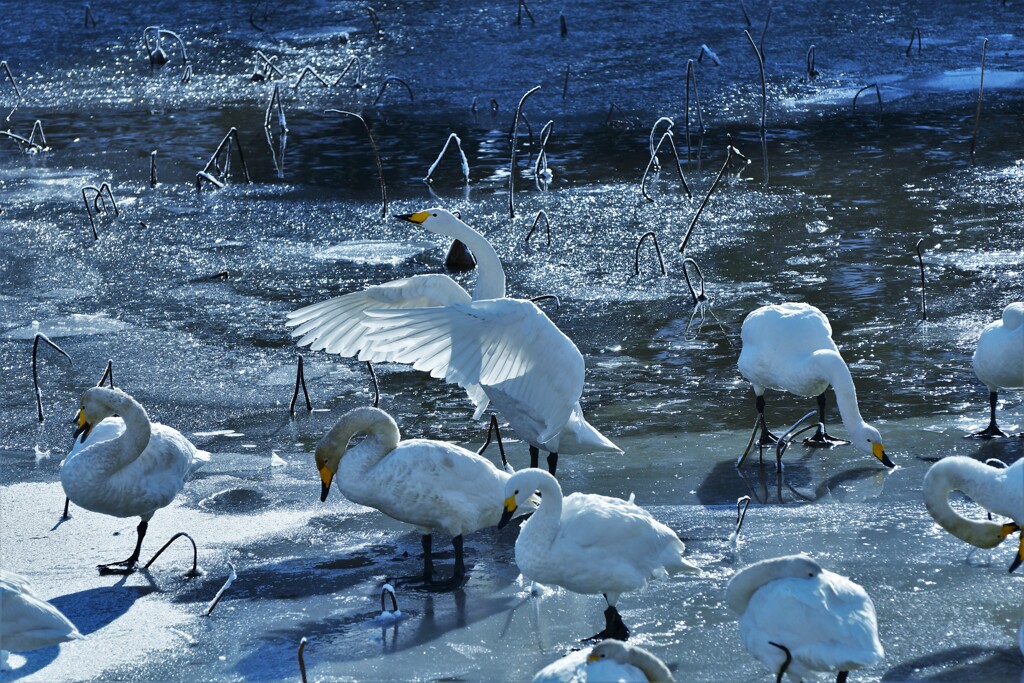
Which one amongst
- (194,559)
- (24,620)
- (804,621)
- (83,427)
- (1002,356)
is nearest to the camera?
(804,621)

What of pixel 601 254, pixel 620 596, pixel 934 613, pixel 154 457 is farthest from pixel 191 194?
pixel 934 613

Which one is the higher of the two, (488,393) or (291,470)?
(488,393)

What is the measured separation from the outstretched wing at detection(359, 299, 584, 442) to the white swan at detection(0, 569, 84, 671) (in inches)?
78.1

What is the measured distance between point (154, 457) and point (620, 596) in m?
2.09

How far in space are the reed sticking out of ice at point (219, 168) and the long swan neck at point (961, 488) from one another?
29.5ft

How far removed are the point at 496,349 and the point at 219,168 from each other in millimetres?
8384

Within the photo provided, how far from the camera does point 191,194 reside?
41.5 feet

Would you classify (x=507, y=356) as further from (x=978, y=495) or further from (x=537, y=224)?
(x=537, y=224)

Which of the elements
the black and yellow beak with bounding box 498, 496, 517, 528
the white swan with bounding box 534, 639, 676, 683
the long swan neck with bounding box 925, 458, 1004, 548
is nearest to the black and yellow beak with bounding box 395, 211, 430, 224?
→ the black and yellow beak with bounding box 498, 496, 517, 528

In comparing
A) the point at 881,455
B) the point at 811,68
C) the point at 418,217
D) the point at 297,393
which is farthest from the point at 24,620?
the point at 811,68

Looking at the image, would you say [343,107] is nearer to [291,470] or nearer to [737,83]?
[737,83]

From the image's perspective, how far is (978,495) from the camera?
4.98 meters

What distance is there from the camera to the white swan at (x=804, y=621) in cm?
394

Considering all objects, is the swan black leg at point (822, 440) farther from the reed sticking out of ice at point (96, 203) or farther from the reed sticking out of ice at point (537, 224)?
the reed sticking out of ice at point (96, 203)
